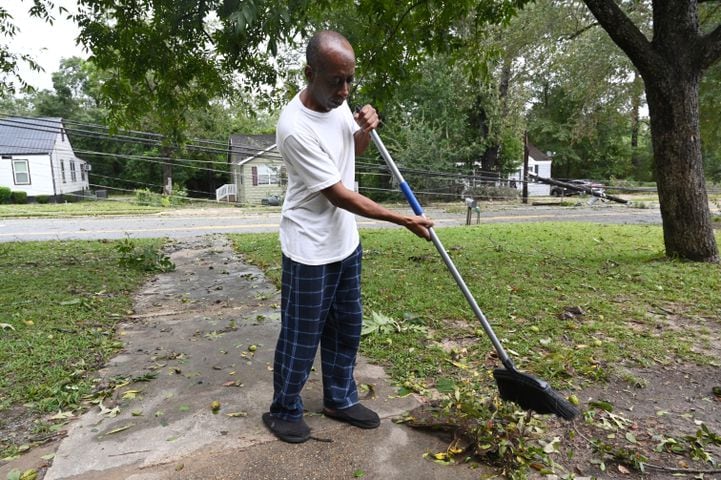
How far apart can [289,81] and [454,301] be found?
5543 millimetres

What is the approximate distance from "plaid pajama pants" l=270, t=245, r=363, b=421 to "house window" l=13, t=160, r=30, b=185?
102 feet

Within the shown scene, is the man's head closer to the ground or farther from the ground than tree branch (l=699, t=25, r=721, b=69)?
closer to the ground

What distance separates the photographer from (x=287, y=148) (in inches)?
85.9

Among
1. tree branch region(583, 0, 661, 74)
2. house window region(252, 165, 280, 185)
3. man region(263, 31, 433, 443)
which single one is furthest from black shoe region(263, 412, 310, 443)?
house window region(252, 165, 280, 185)

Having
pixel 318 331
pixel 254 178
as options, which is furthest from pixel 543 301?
pixel 254 178

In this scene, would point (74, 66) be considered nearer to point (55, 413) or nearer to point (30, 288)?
point (30, 288)

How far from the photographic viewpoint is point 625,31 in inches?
232

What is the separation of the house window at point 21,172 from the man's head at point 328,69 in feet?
102

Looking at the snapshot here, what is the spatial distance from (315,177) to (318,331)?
2.53ft

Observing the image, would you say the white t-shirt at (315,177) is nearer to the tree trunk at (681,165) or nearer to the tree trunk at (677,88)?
the tree trunk at (677,88)

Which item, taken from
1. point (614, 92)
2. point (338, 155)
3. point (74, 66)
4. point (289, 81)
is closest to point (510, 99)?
point (614, 92)

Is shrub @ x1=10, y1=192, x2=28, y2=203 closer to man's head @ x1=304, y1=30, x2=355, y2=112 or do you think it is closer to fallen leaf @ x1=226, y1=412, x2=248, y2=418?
fallen leaf @ x1=226, y1=412, x2=248, y2=418

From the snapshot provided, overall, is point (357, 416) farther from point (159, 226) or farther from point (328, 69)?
point (159, 226)

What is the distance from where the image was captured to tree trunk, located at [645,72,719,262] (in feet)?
19.5
